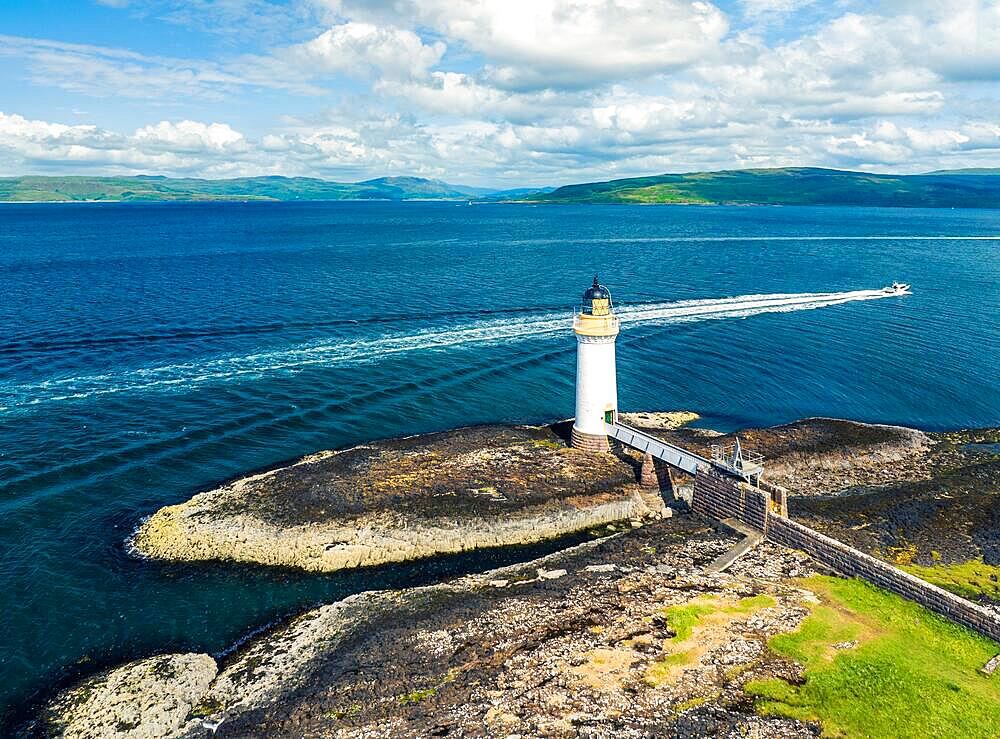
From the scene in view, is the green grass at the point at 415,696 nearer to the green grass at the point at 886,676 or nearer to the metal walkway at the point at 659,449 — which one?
the green grass at the point at 886,676

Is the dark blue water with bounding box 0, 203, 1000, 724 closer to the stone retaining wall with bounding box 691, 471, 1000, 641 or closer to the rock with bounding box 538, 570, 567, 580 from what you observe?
the rock with bounding box 538, 570, 567, 580

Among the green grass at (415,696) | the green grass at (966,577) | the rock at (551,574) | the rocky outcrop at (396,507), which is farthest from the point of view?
the rocky outcrop at (396,507)

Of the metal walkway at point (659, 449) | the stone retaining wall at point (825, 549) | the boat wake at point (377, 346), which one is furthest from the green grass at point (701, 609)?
the boat wake at point (377, 346)

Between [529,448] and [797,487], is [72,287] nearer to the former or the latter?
[529,448]

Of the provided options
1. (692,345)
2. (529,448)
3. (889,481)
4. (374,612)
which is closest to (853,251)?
(692,345)

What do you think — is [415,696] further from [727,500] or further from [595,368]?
[595,368]

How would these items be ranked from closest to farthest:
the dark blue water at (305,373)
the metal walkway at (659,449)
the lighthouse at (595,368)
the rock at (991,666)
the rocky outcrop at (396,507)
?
the rock at (991,666), the dark blue water at (305,373), the rocky outcrop at (396,507), the metal walkway at (659,449), the lighthouse at (595,368)
